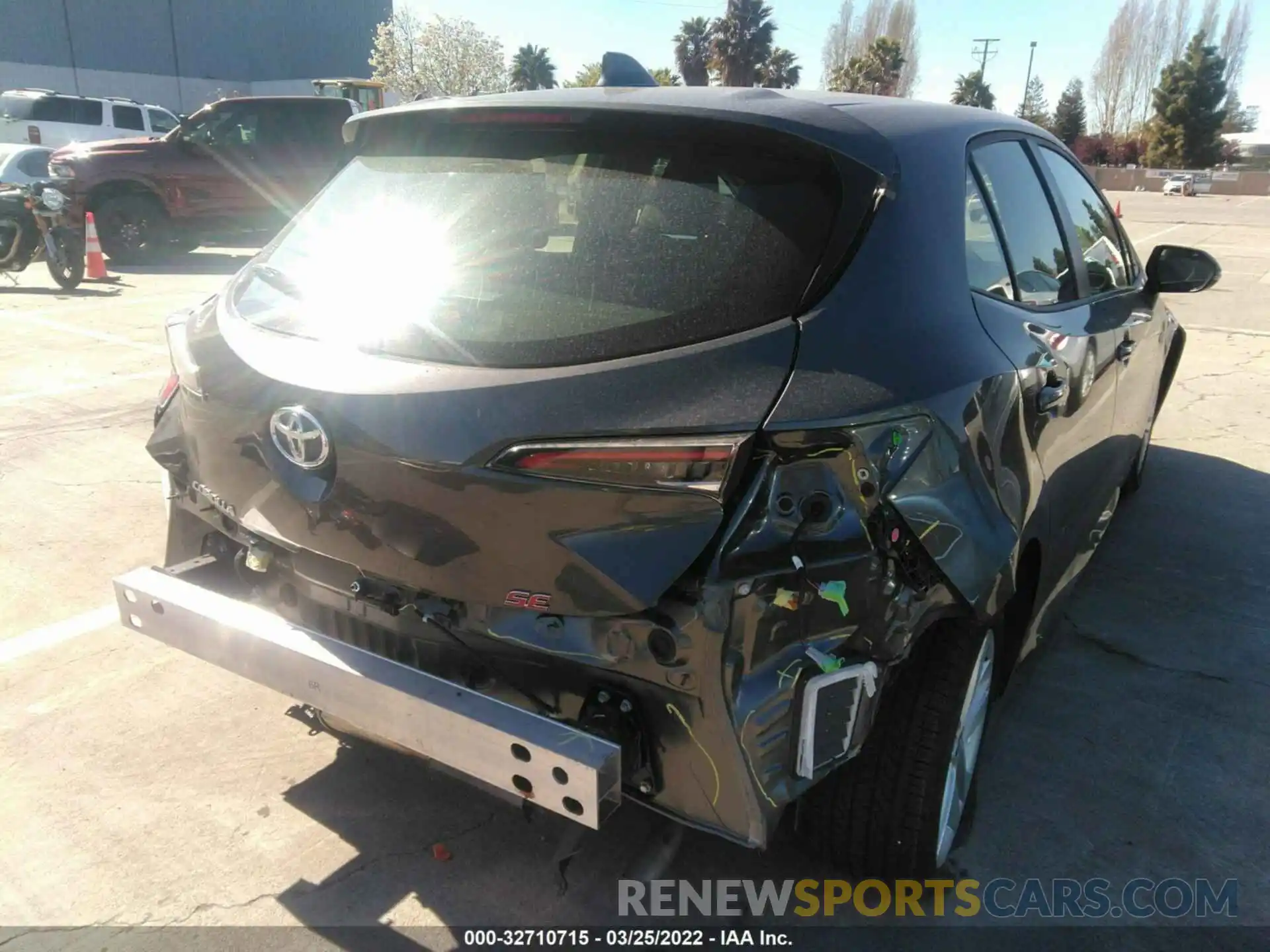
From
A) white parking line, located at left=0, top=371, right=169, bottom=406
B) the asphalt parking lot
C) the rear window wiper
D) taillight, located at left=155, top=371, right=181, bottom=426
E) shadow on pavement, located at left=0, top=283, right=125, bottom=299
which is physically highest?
the rear window wiper

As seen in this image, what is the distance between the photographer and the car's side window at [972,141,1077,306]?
2.64 m

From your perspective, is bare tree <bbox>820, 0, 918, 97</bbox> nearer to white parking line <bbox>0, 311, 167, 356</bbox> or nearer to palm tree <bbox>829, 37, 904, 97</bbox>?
palm tree <bbox>829, 37, 904, 97</bbox>

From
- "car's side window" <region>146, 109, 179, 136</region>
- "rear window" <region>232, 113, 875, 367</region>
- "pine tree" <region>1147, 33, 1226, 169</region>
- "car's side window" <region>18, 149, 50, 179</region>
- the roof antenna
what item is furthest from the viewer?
"pine tree" <region>1147, 33, 1226, 169</region>

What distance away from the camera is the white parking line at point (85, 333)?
26.9 ft

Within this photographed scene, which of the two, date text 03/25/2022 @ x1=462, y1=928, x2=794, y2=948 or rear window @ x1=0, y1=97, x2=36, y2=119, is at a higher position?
rear window @ x1=0, y1=97, x2=36, y2=119

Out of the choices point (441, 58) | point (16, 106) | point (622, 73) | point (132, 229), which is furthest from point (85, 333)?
point (441, 58)

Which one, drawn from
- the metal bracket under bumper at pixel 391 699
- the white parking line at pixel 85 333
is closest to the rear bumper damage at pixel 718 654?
the metal bracket under bumper at pixel 391 699

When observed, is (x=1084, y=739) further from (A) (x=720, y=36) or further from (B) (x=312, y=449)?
(A) (x=720, y=36)

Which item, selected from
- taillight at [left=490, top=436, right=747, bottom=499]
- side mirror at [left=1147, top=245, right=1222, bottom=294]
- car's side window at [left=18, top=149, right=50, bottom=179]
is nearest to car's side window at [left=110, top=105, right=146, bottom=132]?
car's side window at [left=18, top=149, right=50, bottom=179]

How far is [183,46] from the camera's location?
4850cm

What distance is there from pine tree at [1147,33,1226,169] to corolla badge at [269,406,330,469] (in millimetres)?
72797

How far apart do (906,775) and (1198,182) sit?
193ft

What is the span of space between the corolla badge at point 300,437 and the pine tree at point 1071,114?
81.7 metres

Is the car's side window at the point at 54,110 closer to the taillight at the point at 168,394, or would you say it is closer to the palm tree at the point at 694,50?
the taillight at the point at 168,394
